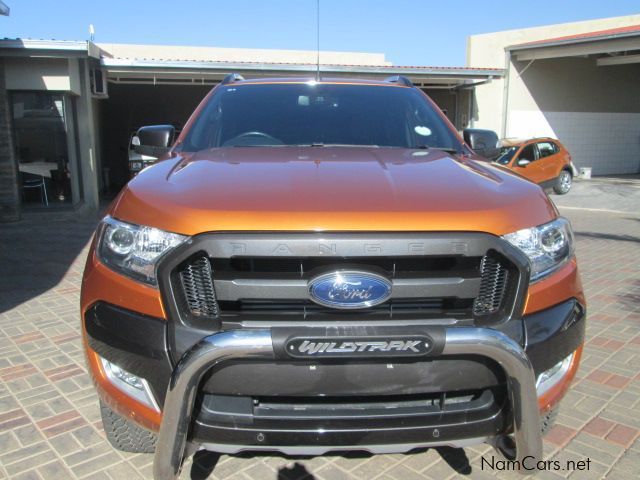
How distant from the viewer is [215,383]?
189 centimetres

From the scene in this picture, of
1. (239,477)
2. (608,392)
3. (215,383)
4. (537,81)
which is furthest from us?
(537,81)

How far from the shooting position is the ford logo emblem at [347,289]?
74.7 inches

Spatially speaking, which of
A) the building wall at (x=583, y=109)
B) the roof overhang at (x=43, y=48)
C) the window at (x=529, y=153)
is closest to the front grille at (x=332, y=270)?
the roof overhang at (x=43, y=48)

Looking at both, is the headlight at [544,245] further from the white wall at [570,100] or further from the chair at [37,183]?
the white wall at [570,100]

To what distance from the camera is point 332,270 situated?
1908 millimetres

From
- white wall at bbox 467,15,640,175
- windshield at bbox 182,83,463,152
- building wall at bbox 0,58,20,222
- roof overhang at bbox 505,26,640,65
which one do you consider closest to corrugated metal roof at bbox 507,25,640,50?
roof overhang at bbox 505,26,640,65

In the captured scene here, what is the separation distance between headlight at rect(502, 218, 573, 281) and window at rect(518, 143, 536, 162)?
41.9ft

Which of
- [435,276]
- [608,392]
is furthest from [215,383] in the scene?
[608,392]

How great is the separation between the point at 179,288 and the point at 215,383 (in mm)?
352

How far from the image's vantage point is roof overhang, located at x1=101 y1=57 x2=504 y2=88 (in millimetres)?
13273

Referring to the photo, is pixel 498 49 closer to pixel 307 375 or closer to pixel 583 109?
pixel 583 109

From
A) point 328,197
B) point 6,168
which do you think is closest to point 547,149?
point 6,168

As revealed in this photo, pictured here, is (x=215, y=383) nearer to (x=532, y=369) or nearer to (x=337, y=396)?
(x=337, y=396)

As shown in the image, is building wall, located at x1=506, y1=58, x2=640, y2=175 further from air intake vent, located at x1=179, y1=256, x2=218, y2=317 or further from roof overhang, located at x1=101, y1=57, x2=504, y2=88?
air intake vent, located at x1=179, y1=256, x2=218, y2=317
